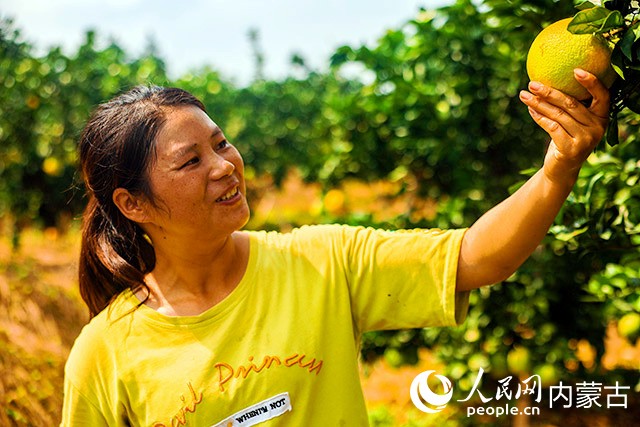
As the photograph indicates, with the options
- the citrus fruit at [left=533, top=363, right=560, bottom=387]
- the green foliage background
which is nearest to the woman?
the green foliage background

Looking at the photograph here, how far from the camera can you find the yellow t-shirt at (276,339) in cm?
145

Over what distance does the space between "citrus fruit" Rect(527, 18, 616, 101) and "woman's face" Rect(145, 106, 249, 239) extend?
2.04 feet

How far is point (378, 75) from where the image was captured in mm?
3111

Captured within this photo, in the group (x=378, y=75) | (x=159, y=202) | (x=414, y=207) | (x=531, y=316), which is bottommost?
(x=531, y=316)

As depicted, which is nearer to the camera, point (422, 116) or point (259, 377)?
point (259, 377)

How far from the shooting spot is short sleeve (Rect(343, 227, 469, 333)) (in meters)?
1.43

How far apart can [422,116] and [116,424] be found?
74.5 inches

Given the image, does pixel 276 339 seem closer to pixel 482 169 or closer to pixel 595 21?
pixel 595 21

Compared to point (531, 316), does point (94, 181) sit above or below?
above

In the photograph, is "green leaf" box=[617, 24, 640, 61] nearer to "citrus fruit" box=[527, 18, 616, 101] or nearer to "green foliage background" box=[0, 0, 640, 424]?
"citrus fruit" box=[527, 18, 616, 101]

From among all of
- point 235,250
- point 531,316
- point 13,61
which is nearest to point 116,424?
point 235,250

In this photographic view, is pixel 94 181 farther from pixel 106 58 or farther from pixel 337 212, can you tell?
pixel 106 58

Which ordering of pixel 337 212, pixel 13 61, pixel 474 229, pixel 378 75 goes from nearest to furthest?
1. pixel 474 229
2. pixel 378 75
3. pixel 337 212
4. pixel 13 61

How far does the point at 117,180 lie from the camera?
1595 mm
